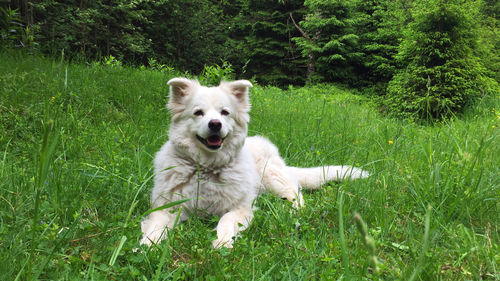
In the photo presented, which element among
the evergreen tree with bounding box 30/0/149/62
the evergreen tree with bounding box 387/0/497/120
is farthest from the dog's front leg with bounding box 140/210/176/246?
the evergreen tree with bounding box 30/0/149/62

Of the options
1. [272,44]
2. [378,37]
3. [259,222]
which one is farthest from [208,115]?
[272,44]

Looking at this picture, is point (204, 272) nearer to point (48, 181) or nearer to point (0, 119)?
point (48, 181)

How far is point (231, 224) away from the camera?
212cm

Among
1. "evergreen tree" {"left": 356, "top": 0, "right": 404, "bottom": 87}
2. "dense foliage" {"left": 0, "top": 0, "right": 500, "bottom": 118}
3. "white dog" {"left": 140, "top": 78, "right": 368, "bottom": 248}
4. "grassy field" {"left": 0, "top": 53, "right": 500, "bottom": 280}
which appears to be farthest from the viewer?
"evergreen tree" {"left": 356, "top": 0, "right": 404, "bottom": 87}

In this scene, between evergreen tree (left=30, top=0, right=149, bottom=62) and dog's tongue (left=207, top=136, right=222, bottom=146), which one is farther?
evergreen tree (left=30, top=0, right=149, bottom=62)

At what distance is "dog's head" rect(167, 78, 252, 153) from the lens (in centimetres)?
252

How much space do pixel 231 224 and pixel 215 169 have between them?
1.97ft

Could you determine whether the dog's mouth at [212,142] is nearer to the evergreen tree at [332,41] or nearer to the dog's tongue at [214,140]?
the dog's tongue at [214,140]

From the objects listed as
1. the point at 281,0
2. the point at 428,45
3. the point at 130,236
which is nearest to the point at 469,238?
the point at 130,236

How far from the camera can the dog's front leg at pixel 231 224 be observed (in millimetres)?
1935

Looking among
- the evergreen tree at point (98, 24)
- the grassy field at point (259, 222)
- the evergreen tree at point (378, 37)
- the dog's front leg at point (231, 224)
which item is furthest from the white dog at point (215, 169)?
the evergreen tree at point (378, 37)

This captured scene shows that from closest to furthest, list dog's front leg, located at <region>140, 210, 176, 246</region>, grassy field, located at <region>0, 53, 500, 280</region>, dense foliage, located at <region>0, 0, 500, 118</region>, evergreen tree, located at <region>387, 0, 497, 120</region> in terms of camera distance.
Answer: grassy field, located at <region>0, 53, 500, 280</region>
dog's front leg, located at <region>140, 210, 176, 246</region>
evergreen tree, located at <region>387, 0, 497, 120</region>
dense foliage, located at <region>0, 0, 500, 118</region>

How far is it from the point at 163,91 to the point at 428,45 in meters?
7.64

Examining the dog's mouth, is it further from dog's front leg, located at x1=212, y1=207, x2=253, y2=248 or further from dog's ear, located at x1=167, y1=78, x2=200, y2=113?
dog's front leg, located at x1=212, y1=207, x2=253, y2=248
